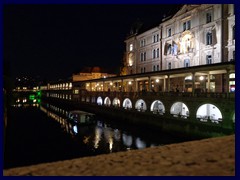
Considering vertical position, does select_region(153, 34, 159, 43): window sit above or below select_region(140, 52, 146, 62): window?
above

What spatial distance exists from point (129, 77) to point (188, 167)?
37964mm

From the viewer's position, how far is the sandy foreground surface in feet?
23.6

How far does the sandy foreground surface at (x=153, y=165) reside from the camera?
283 inches

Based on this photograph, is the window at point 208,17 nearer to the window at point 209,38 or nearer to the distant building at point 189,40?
the distant building at point 189,40

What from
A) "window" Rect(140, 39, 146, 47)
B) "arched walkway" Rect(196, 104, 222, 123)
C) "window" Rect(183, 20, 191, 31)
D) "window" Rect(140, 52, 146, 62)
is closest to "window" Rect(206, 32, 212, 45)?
"window" Rect(183, 20, 191, 31)

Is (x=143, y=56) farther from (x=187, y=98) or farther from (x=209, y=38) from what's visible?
(x=187, y=98)

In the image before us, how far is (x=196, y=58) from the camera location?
3934cm

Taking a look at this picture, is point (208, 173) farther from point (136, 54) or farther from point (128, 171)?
point (136, 54)

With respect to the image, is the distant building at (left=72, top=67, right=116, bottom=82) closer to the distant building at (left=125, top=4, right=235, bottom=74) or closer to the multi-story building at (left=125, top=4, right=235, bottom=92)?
the distant building at (left=125, top=4, right=235, bottom=74)

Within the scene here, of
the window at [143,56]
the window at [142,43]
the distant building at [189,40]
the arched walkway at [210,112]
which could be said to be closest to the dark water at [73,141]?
the arched walkway at [210,112]

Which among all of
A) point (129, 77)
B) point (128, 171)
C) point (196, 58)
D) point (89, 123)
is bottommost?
point (89, 123)

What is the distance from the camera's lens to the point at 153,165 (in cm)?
786

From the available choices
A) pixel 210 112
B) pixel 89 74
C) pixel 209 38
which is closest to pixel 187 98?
pixel 210 112

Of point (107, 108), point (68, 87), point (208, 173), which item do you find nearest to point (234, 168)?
point (208, 173)
